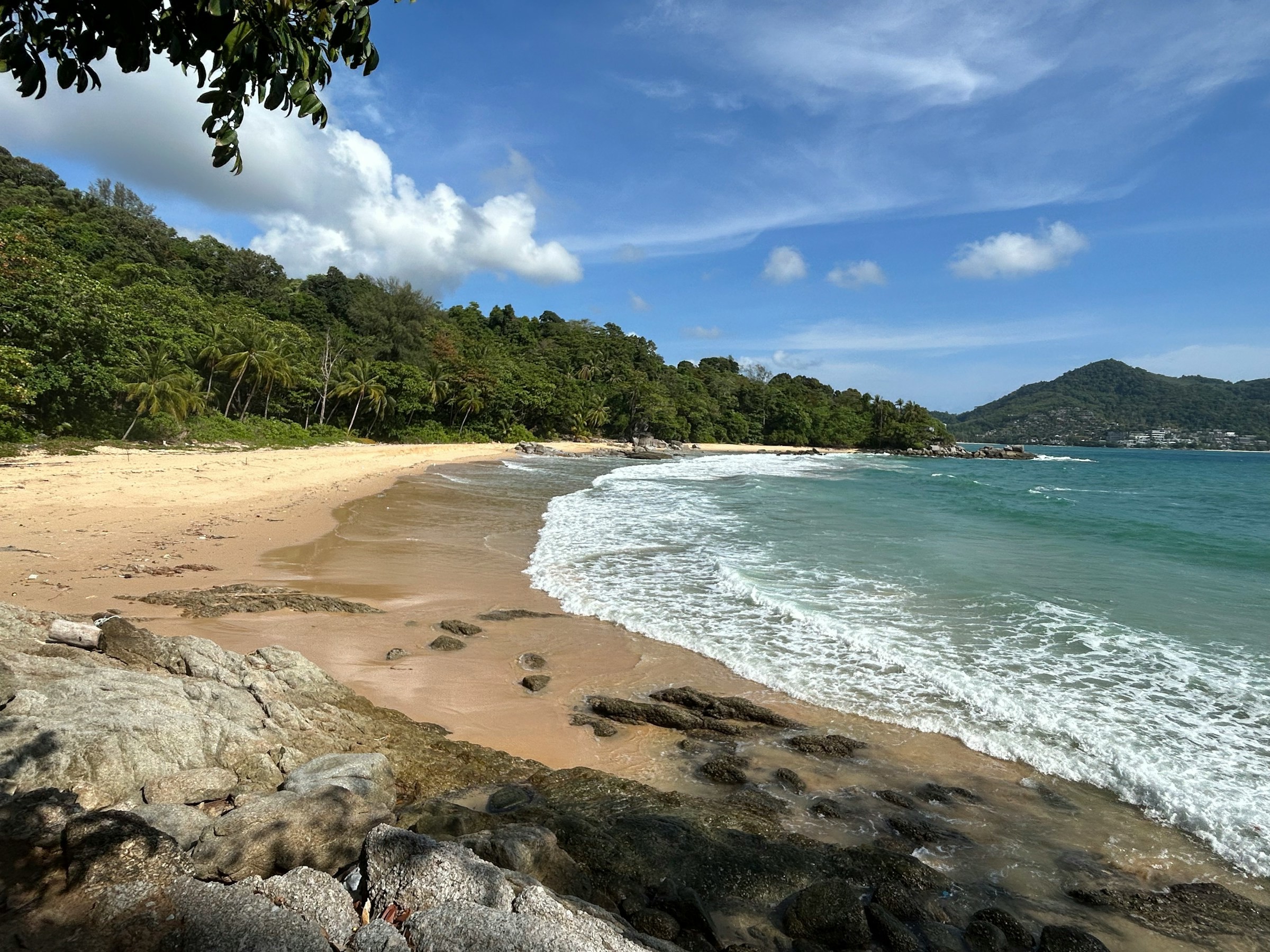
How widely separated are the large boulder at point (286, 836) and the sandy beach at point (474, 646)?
232cm

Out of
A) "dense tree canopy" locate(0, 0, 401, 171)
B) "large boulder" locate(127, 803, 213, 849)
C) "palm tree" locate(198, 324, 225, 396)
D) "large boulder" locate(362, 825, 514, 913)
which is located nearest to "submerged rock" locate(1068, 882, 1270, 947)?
"large boulder" locate(362, 825, 514, 913)

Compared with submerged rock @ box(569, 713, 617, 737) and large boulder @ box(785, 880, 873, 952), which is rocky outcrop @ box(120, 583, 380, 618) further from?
large boulder @ box(785, 880, 873, 952)

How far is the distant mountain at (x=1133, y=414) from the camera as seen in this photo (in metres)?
145

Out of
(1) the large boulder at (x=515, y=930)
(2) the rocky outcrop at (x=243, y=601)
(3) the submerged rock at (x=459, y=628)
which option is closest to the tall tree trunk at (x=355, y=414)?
(2) the rocky outcrop at (x=243, y=601)

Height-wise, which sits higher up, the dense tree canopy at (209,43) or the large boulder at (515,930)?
the dense tree canopy at (209,43)

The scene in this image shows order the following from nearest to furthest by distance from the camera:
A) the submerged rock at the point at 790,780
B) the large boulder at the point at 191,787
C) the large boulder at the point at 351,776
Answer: the large boulder at the point at 191,787, the large boulder at the point at 351,776, the submerged rock at the point at 790,780

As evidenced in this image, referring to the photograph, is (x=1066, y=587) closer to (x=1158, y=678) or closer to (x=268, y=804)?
(x=1158, y=678)

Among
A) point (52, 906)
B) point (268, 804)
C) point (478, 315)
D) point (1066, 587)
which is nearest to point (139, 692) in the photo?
point (268, 804)

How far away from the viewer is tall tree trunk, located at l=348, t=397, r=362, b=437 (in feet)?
147

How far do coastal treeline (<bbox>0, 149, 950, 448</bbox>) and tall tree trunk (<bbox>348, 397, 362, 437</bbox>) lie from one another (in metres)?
0.31

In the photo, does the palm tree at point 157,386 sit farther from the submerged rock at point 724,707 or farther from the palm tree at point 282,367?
the submerged rock at point 724,707

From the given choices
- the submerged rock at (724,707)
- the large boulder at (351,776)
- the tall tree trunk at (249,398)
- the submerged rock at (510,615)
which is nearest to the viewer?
the large boulder at (351,776)

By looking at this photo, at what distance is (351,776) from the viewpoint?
3.81 meters

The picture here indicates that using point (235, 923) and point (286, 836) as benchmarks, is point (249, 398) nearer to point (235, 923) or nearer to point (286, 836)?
point (286, 836)
